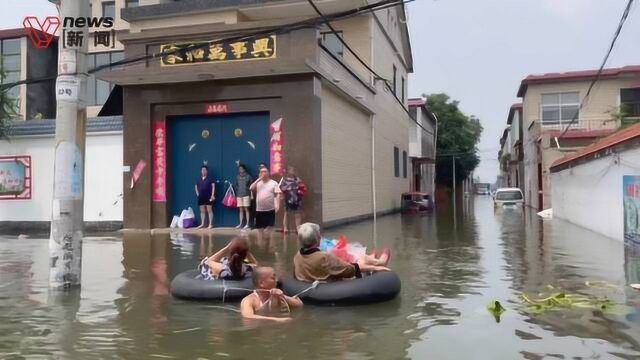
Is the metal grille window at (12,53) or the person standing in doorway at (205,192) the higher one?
the metal grille window at (12,53)

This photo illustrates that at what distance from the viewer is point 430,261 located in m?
10.8

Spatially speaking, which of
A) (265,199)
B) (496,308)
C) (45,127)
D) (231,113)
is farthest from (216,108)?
(496,308)

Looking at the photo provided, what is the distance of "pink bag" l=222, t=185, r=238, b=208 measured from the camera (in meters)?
16.5

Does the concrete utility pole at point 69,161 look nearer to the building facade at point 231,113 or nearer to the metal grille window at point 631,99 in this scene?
the building facade at point 231,113

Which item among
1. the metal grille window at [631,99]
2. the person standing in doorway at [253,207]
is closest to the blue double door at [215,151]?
the person standing in doorway at [253,207]

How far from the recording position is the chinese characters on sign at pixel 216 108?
54.4 feet

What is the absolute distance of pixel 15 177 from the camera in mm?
19266

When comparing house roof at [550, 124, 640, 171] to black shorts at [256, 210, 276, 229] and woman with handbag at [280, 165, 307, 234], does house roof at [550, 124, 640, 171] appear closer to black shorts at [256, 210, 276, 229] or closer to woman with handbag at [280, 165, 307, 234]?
woman with handbag at [280, 165, 307, 234]

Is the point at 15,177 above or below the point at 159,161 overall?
below

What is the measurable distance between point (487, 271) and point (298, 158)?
7.39 meters

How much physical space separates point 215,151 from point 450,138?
45.4m

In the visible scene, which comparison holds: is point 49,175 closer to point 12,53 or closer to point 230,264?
point 230,264

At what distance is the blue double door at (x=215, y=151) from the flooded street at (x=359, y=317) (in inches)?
211

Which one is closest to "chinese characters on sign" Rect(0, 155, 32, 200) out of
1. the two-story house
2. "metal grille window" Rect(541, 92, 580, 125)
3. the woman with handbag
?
the woman with handbag
